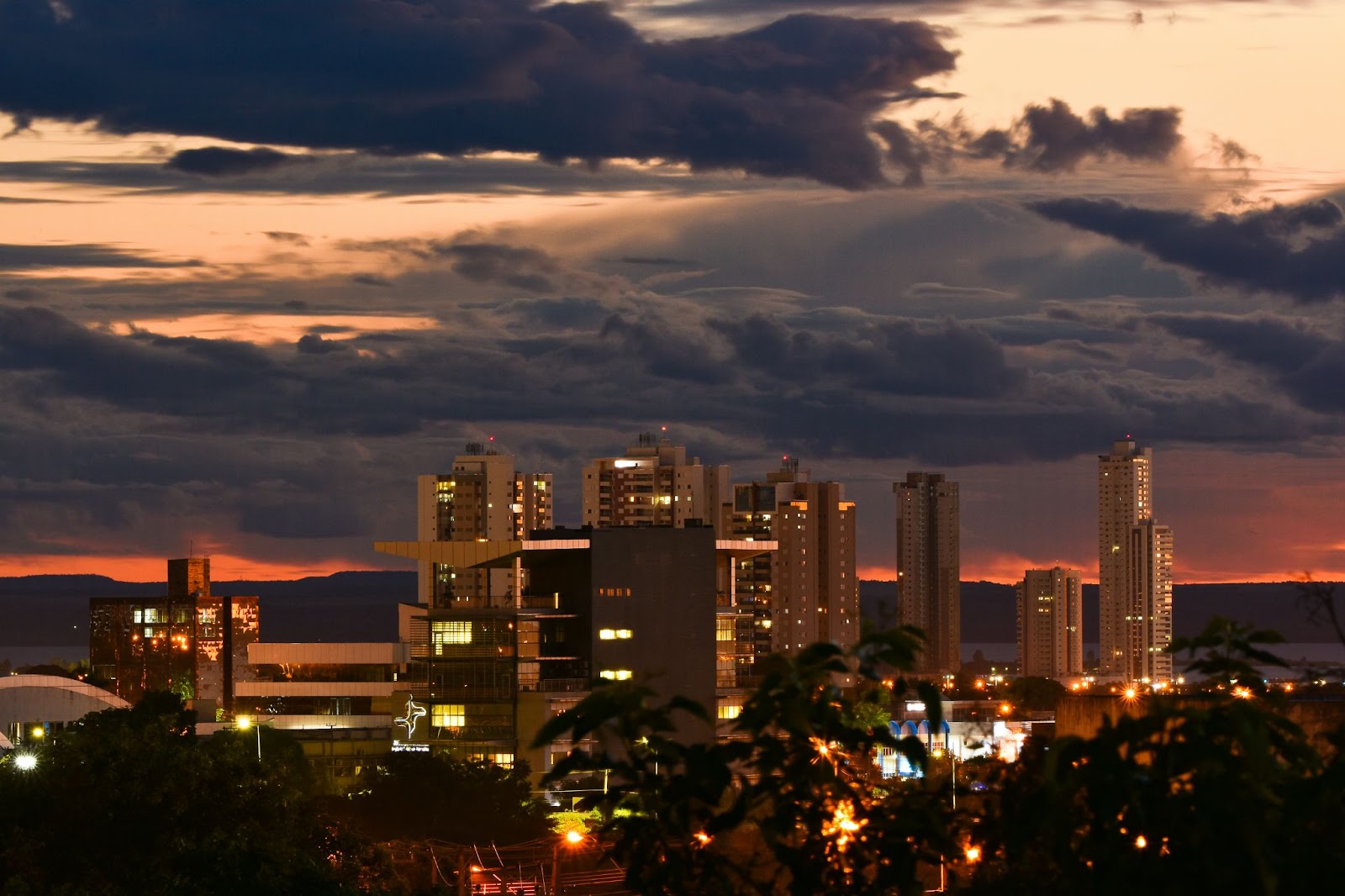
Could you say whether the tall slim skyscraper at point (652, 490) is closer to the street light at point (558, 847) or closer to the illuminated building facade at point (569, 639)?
the illuminated building facade at point (569, 639)

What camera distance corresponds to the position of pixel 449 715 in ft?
308

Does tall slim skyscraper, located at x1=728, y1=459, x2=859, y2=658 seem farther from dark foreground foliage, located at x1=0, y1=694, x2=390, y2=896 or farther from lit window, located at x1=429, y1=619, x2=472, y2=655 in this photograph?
dark foreground foliage, located at x1=0, y1=694, x2=390, y2=896

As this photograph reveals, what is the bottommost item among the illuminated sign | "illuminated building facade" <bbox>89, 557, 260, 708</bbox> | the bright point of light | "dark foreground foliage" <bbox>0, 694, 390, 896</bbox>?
"illuminated building facade" <bbox>89, 557, 260, 708</bbox>

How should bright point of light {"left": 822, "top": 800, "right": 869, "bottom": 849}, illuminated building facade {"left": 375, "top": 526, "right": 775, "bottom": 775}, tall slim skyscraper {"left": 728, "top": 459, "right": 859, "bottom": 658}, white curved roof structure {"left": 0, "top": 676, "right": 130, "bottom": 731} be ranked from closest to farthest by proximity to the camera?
bright point of light {"left": 822, "top": 800, "right": 869, "bottom": 849} → illuminated building facade {"left": 375, "top": 526, "right": 775, "bottom": 775} → white curved roof structure {"left": 0, "top": 676, "right": 130, "bottom": 731} → tall slim skyscraper {"left": 728, "top": 459, "right": 859, "bottom": 658}

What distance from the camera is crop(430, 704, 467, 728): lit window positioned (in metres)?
93.4

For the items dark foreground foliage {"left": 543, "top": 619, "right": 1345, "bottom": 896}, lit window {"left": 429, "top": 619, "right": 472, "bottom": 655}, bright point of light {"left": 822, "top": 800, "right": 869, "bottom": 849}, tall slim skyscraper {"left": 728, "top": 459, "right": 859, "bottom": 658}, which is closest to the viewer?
dark foreground foliage {"left": 543, "top": 619, "right": 1345, "bottom": 896}

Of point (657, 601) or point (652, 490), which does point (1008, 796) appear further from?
point (652, 490)

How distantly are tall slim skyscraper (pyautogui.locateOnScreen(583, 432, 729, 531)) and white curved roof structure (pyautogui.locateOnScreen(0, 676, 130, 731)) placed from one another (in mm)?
90269

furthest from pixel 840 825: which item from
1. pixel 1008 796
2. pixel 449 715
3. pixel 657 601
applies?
pixel 657 601

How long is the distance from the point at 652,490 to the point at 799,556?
15786 mm

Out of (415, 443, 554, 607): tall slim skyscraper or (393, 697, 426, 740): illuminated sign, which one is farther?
(415, 443, 554, 607): tall slim skyscraper

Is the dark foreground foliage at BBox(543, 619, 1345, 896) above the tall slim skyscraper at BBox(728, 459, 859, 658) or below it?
above

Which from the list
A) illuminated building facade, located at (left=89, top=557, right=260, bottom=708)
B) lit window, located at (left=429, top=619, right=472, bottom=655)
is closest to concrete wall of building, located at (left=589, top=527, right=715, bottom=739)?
lit window, located at (left=429, top=619, right=472, bottom=655)

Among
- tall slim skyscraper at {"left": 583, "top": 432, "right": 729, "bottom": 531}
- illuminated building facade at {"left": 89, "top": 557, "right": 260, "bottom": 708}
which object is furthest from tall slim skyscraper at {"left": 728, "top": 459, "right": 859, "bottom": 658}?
illuminated building facade at {"left": 89, "top": 557, "right": 260, "bottom": 708}
